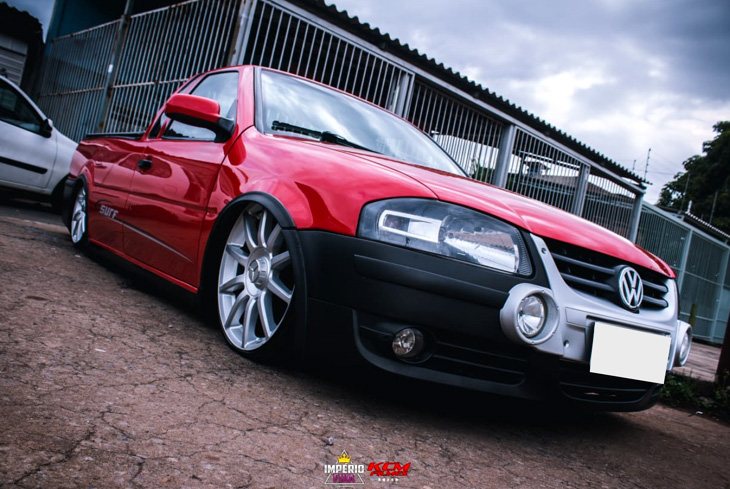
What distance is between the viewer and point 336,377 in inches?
93.4

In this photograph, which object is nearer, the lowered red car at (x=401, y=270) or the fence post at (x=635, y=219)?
the lowered red car at (x=401, y=270)

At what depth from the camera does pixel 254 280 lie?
2332mm

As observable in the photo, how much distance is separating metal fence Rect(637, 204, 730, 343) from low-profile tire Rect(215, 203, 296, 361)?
10626 mm

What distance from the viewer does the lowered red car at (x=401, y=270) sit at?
189 centimetres

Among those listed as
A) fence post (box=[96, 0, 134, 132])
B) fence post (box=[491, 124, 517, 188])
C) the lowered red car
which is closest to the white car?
fence post (box=[96, 0, 134, 132])

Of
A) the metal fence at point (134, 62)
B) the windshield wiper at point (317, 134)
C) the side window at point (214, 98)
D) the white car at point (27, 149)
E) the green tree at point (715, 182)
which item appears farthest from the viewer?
the green tree at point (715, 182)

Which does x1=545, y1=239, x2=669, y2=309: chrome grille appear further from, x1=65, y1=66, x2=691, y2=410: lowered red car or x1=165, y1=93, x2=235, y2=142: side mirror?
x1=165, y1=93, x2=235, y2=142: side mirror

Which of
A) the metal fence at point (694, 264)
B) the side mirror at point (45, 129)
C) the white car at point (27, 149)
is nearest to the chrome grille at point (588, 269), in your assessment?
the white car at point (27, 149)

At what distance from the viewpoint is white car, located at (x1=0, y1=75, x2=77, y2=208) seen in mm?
6289

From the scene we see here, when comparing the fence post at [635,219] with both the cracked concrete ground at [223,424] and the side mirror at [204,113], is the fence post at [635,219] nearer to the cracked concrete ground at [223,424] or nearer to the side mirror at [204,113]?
the cracked concrete ground at [223,424]

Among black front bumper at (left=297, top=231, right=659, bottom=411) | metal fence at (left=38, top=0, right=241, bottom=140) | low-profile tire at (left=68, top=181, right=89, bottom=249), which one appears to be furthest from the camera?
metal fence at (left=38, top=0, right=241, bottom=140)

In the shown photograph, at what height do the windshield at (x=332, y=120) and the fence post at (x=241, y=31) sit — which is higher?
the fence post at (x=241, y=31)

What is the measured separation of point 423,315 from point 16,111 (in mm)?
6438

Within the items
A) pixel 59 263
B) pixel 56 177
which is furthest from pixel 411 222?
pixel 56 177
